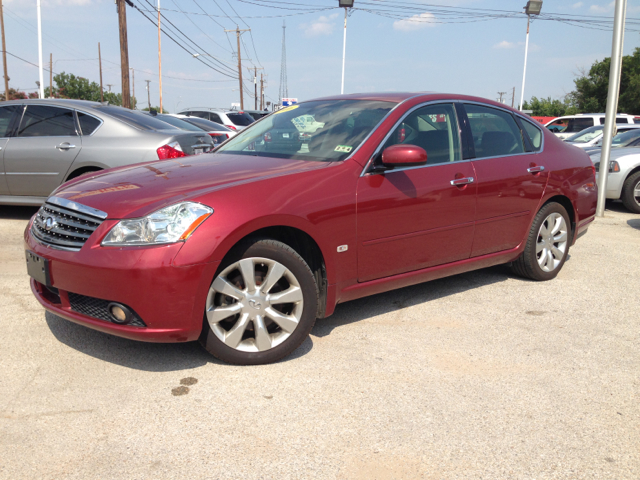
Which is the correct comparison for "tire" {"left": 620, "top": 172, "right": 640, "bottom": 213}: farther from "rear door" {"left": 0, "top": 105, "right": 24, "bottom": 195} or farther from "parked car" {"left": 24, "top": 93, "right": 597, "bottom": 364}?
"rear door" {"left": 0, "top": 105, "right": 24, "bottom": 195}

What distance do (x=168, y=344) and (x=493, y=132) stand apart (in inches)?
117

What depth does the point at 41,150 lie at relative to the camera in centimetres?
698

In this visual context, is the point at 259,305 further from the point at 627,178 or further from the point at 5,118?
the point at 627,178

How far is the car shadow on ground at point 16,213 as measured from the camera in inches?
311

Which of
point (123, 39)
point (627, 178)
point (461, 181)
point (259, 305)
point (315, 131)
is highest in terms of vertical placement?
point (123, 39)

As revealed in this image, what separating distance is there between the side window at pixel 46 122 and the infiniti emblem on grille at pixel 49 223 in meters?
3.99

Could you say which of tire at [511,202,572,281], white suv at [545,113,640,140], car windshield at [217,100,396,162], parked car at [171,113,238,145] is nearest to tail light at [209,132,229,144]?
parked car at [171,113,238,145]

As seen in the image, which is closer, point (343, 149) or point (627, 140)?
point (343, 149)

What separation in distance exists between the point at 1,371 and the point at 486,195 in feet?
11.2

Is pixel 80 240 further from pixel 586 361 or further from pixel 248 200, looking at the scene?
pixel 586 361

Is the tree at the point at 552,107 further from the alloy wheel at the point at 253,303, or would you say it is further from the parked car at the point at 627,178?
the alloy wheel at the point at 253,303

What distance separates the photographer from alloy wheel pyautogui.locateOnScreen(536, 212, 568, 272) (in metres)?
5.11

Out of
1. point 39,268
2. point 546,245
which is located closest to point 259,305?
point 39,268

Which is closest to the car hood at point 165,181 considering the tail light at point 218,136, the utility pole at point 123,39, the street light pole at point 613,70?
the street light pole at point 613,70
